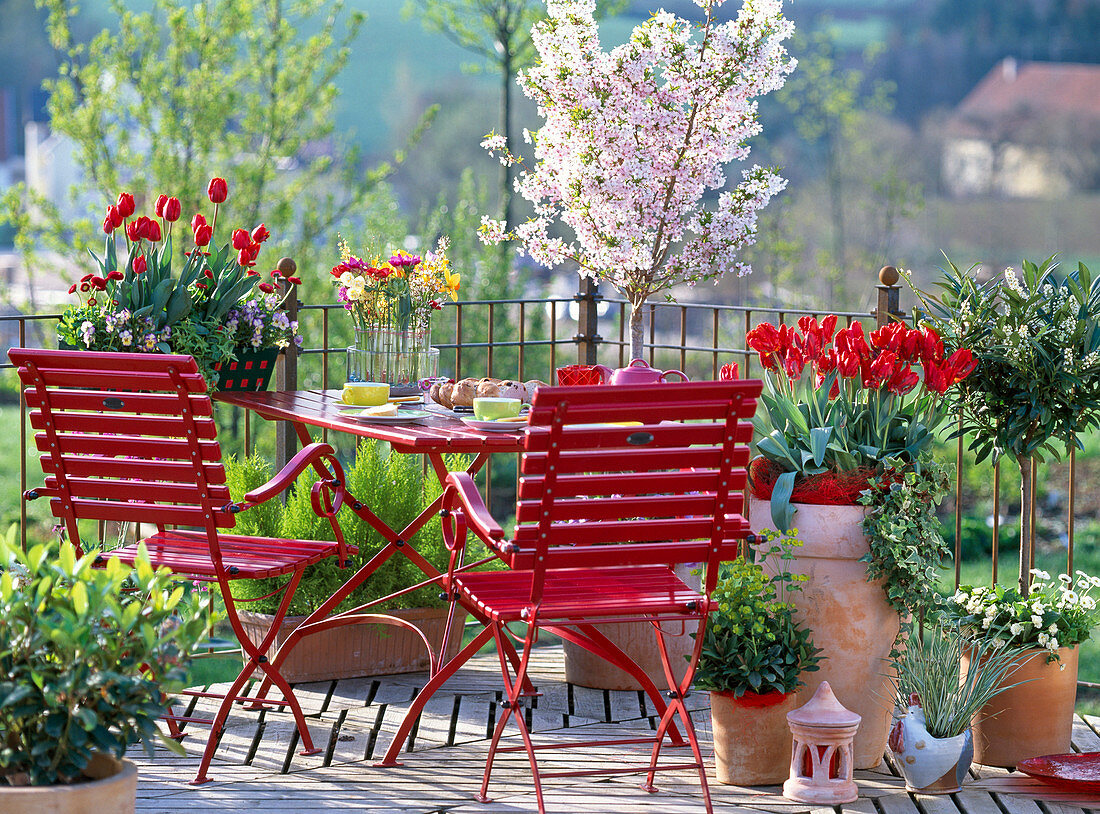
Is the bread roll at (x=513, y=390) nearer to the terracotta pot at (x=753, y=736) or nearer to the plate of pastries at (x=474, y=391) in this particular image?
the plate of pastries at (x=474, y=391)

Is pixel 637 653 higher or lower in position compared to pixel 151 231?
lower

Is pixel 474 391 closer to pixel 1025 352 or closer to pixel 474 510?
pixel 474 510

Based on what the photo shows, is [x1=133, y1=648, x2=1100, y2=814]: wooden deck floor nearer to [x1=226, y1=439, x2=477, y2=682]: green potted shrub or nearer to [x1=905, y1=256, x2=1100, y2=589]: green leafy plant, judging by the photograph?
[x1=226, y1=439, x2=477, y2=682]: green potted shrub

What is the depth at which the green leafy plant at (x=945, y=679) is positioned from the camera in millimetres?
3191

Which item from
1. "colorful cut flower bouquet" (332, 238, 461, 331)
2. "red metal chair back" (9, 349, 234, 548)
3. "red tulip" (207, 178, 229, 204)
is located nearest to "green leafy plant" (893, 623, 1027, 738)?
"colorful cut flower bouquet" (332, 238, 461, 331)

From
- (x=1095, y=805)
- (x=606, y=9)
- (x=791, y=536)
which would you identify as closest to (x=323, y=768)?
(x=791, y=536)

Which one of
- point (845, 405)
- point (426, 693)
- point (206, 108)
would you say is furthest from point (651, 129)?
point (206, 108)

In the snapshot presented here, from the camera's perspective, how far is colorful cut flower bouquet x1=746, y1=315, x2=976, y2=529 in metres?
3.28

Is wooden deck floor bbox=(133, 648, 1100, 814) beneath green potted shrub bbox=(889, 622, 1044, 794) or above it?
beneath

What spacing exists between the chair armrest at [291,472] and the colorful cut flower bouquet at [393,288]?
0.52 metres

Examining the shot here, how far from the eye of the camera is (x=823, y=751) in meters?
A: 3.12

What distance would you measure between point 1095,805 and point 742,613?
101 centimetres

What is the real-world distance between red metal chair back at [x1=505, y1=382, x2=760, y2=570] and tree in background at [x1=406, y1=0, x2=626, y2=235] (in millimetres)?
7025

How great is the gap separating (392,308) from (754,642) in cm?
144
